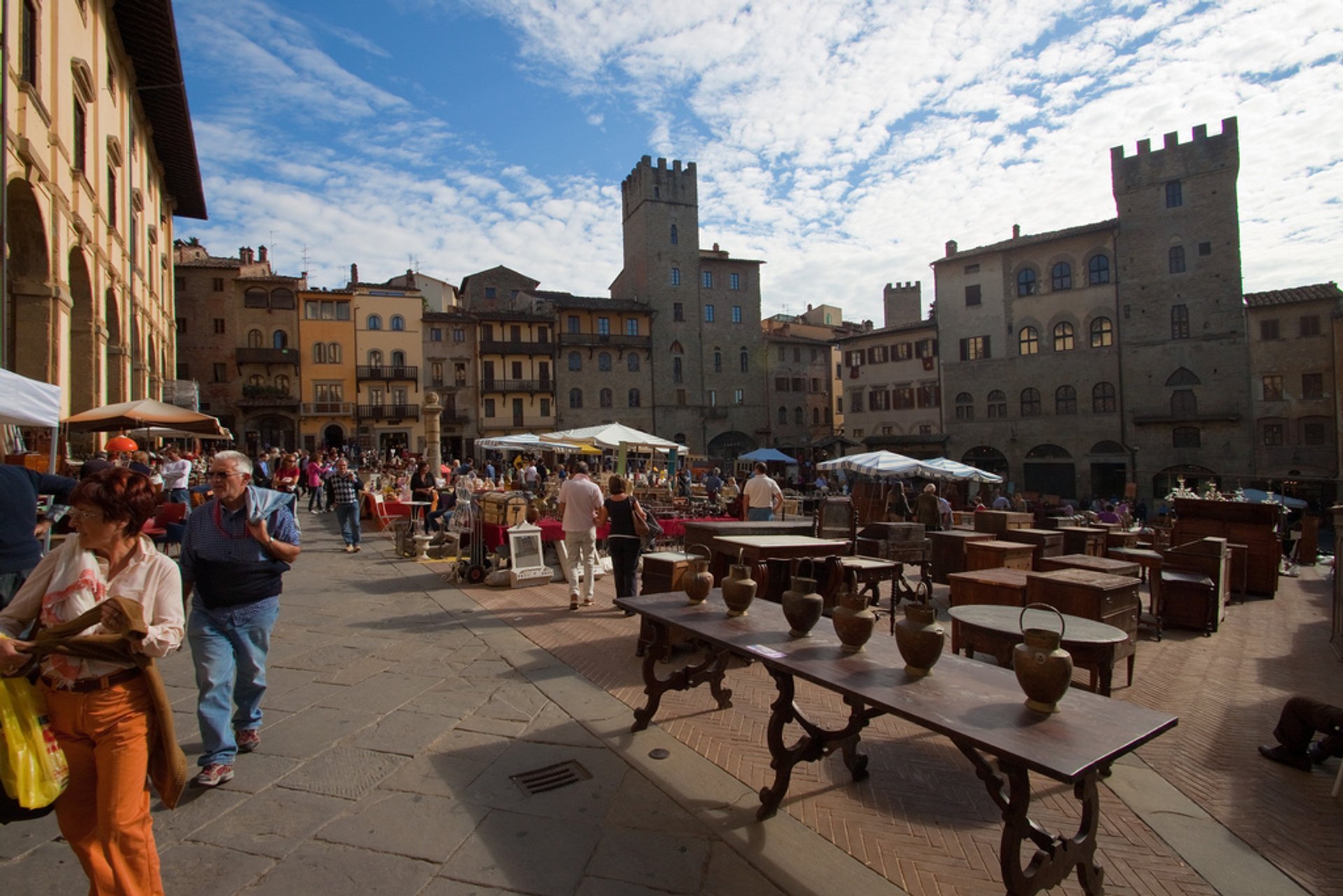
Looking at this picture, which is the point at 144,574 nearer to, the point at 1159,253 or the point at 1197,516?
the point at 1197,516

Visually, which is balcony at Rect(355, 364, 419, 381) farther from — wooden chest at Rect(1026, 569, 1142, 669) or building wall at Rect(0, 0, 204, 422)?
wooden chest at Rect(1026, 569, 1142, 669)

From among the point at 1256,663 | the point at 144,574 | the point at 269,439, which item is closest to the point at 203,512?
the point at 144,574

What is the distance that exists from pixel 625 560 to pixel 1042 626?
144 inches

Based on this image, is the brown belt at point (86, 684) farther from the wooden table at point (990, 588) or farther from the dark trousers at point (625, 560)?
the wooden table at point (990, 588)

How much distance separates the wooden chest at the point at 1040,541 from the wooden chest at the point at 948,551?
333 millimetres

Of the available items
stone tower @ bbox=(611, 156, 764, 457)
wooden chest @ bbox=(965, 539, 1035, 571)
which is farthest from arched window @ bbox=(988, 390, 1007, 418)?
wooden chest @ bbox=(965, 539, 1035, 571)

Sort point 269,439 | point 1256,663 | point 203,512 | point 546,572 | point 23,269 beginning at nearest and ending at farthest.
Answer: point 203,512 → point 1256,663 → point 546,572 → point 23,269 → point 269,439

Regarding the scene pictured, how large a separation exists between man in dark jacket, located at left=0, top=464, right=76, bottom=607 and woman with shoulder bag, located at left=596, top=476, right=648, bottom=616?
4.09m

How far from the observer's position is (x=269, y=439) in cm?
3994

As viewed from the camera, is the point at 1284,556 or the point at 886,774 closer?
the point at 886,774

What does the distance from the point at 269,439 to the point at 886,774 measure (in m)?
43.1

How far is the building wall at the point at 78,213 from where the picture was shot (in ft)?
32.9

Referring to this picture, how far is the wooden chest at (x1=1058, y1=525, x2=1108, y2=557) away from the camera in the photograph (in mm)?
9516

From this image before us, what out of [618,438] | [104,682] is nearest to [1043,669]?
[104,682]
